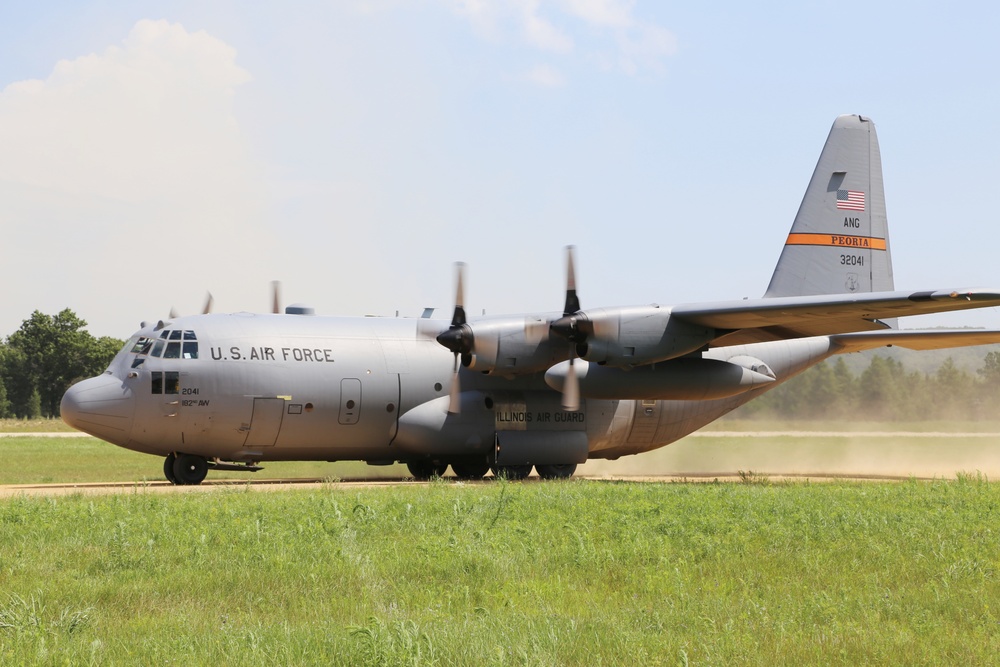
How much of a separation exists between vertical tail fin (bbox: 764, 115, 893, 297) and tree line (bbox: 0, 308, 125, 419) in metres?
65.1

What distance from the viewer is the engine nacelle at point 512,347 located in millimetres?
22703

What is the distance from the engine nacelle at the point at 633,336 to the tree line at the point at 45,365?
2628 inches

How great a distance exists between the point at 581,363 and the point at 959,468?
15.0 metres

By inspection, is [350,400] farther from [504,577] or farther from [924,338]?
[924,338]

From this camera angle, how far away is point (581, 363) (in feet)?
76.0

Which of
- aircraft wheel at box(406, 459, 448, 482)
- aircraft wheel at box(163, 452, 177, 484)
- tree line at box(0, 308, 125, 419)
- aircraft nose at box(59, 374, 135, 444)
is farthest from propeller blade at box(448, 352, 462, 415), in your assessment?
tree line at box(0, 308, 125, 419)

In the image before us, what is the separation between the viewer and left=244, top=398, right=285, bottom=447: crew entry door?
22.9 meters

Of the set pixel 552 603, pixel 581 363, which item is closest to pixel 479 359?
pixel 581 363

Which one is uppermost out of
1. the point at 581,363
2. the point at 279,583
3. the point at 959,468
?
the point at 581,363

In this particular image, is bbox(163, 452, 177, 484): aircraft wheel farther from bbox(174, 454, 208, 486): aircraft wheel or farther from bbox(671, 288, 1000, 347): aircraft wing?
bbox(671, 288, 1000, 347): aircraft wing

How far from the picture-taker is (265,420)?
22984mm

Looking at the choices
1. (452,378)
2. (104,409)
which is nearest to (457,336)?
(452,378)

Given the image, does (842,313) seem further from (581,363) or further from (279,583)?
(279,583)

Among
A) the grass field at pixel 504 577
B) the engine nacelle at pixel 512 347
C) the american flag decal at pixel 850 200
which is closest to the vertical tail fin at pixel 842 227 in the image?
the american flag decal at pixel 850 200
